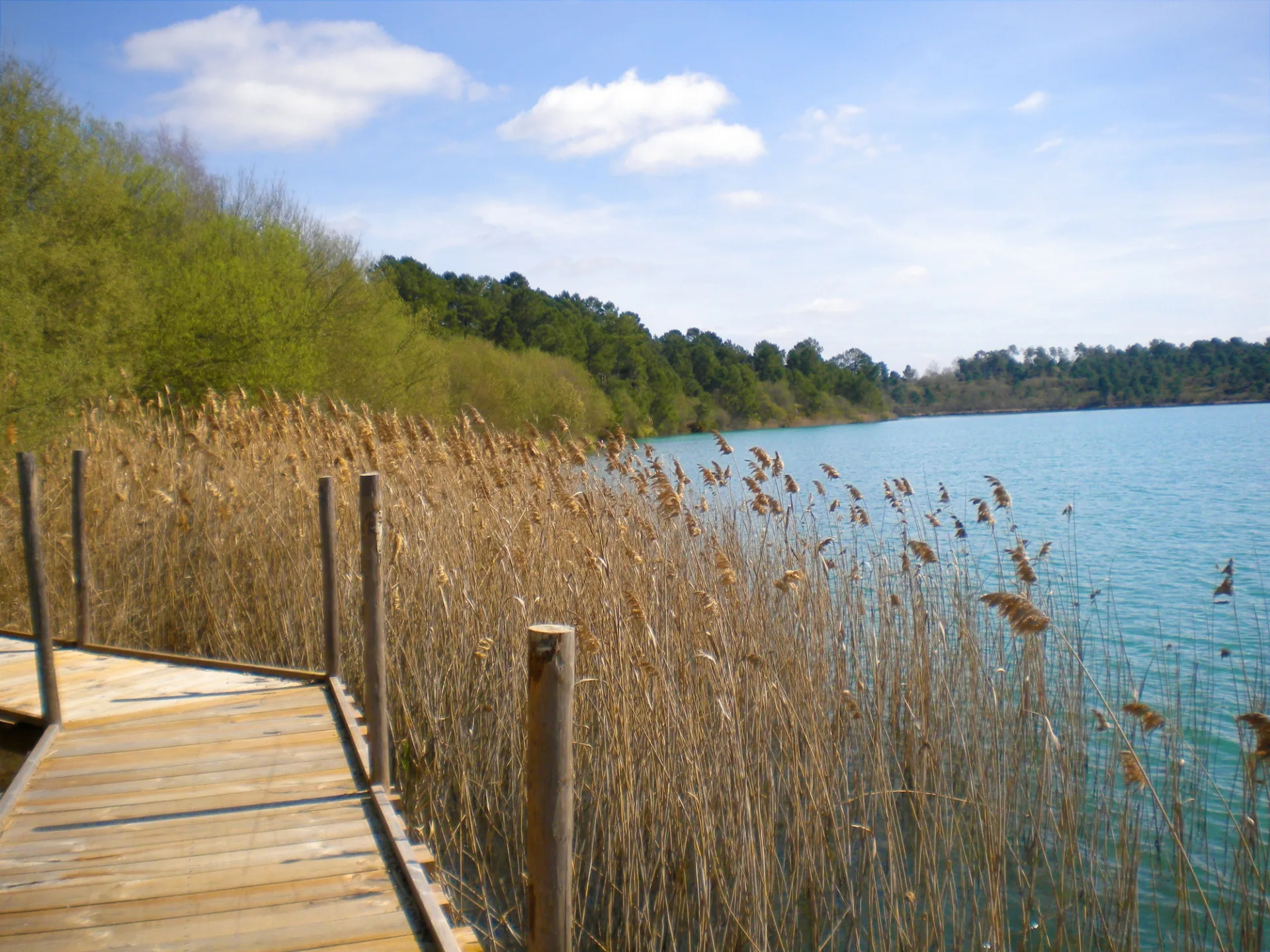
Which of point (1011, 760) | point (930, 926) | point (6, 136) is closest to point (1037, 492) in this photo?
point (1011, 760)

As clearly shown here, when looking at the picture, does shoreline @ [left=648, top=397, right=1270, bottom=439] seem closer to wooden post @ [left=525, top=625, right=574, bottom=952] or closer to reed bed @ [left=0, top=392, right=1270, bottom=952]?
reed bed @ [left=0, top=392, right=1270, bottom=952]

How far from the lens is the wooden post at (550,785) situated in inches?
74.4

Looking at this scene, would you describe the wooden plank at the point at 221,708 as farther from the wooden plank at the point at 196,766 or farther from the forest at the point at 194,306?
the forest at the point at 194,306

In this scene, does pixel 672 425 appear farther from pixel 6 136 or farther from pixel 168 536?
pixel 168 536

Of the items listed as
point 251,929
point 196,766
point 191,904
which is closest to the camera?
point 251,929

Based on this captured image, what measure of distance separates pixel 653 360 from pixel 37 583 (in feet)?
212

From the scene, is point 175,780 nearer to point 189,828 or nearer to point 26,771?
point 189,828

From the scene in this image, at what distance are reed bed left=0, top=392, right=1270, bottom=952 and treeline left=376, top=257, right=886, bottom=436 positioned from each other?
22.9m

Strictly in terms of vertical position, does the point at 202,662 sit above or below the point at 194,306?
below

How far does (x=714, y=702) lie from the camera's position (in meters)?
4.09

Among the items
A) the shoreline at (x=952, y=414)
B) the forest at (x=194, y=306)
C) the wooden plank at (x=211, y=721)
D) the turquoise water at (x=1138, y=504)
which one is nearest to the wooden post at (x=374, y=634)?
the wooden plank at (x=211, y=721)

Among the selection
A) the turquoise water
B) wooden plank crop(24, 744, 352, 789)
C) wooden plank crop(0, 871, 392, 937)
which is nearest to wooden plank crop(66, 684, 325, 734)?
wooden plank crop(24, 744, 352, 789)

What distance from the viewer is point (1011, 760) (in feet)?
14.3

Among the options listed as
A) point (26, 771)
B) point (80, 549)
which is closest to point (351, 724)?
point (26, 771)
